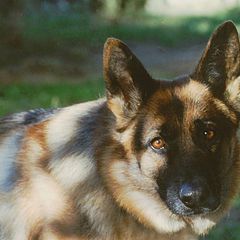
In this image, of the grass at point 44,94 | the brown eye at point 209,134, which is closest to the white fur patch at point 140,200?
the brown eye at point 209,134

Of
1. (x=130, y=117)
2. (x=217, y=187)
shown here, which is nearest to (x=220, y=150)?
(x=217, y=187)

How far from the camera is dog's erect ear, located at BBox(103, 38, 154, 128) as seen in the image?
389 cm

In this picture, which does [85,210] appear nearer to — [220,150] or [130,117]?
[130,117]

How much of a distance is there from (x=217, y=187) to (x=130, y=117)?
0.62 meters

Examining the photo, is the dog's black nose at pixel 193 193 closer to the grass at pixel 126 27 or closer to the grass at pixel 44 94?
the grass at pixel 44 94

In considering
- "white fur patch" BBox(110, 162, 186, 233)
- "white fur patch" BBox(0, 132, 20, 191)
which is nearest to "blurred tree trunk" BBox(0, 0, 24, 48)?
"white fur patch" BBox(0, 132, 20, 191)

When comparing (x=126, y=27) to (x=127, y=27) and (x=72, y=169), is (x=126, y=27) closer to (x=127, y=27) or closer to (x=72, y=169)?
(x=127, y=27)

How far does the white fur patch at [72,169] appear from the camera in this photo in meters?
4.16

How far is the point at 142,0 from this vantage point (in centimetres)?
602

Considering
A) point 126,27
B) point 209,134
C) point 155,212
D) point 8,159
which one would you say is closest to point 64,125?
point 8,159

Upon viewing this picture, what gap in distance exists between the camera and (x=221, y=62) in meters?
4.07

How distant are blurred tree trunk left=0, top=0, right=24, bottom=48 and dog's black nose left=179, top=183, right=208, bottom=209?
3044 mm

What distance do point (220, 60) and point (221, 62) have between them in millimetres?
15

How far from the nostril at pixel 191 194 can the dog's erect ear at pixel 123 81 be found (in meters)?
0.52
